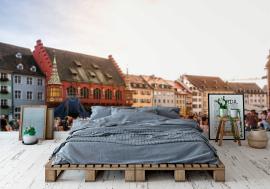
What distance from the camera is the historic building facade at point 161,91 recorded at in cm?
846

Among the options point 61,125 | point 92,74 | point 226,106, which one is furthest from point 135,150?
point 92,74

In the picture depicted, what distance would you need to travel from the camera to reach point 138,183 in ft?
8.91

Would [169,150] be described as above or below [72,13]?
below

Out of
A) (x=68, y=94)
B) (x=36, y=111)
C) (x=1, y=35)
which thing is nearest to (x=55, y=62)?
(x=68, y=94)

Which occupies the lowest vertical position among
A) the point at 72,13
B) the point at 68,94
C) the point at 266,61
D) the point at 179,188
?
the point at 179,188

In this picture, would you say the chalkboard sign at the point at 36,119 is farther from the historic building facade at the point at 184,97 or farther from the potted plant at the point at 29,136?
the historic building facade at the point at 184,97

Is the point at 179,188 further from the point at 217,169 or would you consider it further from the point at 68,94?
the point at 68,94

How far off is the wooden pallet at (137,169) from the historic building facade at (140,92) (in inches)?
251

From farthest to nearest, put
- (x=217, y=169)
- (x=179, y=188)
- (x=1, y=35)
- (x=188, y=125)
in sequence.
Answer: (x=1, y=35)
(x=188, y=125)
(x=217, y=169)
(x=179, y=188)

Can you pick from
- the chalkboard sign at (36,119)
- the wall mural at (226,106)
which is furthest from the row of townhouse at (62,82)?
the wall mural at (226,106)

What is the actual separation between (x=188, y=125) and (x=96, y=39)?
474 cm

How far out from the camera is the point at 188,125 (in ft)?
12.3

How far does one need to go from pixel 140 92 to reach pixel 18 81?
17.6ft

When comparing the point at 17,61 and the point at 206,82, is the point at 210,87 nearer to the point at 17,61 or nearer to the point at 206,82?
the point at 206,82
